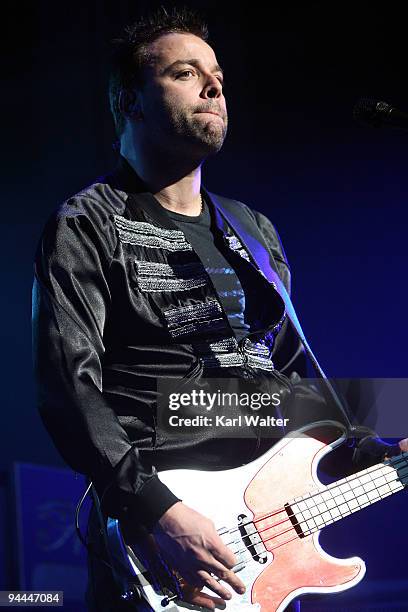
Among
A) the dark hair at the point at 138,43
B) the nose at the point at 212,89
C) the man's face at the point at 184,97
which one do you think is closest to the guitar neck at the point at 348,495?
the man's face at the point at 184,97

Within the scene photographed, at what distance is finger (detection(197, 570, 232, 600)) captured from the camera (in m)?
1.76

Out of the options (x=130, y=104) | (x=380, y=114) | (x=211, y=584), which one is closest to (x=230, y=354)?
(x=211, y=584)

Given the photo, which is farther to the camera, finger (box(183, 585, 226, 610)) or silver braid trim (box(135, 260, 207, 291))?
silver braid trim (box(135, 260, 207, 291))

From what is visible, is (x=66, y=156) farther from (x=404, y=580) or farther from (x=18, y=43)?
(x=404, y=580)

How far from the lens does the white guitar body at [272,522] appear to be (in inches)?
72.8

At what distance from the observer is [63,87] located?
140 inches

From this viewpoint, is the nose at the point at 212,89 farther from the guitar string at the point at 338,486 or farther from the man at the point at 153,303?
the guitar string at the point at 338,486

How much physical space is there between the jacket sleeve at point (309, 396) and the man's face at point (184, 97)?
40 cm

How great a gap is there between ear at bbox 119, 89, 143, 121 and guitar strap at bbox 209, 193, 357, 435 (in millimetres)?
319

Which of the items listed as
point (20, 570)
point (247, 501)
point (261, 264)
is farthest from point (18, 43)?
point (247, 501)

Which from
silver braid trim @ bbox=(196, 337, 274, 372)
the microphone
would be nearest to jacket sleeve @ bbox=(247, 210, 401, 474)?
silver braid trim @ bbox=(196, 337, 274, 372)

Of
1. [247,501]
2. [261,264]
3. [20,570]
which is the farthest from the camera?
[20,570]

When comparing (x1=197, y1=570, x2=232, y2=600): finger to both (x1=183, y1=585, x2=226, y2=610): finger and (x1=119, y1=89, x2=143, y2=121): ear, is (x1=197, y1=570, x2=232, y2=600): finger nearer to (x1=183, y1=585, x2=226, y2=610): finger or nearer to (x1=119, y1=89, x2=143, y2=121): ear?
(x1=183, y1=585, x2=226, y2=610): finger

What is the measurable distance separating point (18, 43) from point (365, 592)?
8.56 ft
